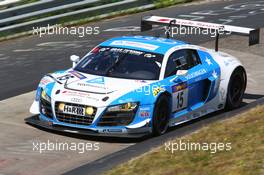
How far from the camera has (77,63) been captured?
13.4 metres

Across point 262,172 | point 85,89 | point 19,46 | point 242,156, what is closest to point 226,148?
point 242,156

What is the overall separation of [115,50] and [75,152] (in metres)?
2.35

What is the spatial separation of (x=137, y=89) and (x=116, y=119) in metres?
0.57

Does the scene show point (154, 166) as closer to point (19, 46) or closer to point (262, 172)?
point (262, 172)

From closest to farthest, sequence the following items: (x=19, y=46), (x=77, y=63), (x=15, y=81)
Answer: (x=77, y=63), (x=15, y=81), (x=19, y=46)

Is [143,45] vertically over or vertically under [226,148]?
over

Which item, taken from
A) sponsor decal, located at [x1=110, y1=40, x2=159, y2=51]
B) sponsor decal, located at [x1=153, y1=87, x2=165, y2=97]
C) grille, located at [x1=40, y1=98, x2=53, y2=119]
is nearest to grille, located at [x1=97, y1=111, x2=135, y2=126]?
sponsor decal, located at [x1=153, y1=87, x2=165, y2=97]

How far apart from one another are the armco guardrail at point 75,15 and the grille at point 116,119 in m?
9.05

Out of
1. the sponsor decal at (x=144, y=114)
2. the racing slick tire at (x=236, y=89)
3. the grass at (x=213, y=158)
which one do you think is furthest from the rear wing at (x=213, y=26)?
the sponsor decal at (x=144, y=114)

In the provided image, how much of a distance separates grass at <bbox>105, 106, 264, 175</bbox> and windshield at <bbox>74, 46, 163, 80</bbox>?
4.36 feet

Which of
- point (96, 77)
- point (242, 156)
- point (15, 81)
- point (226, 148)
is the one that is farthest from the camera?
point (15, 81)

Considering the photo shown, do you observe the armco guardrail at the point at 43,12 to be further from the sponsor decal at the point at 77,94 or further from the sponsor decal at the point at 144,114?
the sponsor decal at the point at 144,114

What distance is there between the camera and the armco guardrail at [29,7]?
66.9ft

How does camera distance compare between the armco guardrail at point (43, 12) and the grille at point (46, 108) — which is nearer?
the grille at point (46, 108)
